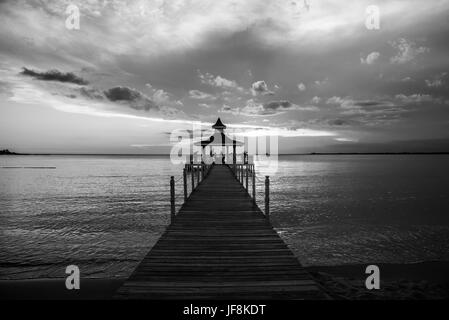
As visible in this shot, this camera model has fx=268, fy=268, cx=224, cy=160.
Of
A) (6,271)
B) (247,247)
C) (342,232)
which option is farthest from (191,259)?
(342,232)

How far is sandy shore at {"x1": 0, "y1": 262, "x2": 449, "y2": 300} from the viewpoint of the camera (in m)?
8.42

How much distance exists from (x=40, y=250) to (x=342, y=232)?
648 inches

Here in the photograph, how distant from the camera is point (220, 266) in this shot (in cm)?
537

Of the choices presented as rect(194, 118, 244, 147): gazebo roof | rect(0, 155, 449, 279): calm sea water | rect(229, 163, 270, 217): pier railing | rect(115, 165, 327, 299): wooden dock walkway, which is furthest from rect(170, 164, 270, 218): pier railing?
rect(0, 155, 449, 279): calm sea water

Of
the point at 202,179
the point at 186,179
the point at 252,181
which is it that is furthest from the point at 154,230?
the point at 252,181

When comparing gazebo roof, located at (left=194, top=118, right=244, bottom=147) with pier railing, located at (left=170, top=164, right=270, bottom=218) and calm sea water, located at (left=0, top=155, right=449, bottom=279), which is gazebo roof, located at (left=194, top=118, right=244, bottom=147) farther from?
calm sea water, located at (left=0, top=155, right=449, bottom=279)

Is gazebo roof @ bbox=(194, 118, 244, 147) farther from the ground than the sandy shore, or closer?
farther from the ground

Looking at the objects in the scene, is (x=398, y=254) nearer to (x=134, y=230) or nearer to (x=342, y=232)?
(x=342, y=232)

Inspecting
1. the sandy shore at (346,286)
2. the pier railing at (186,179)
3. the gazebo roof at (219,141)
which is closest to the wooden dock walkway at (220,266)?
the pier railing at (186,179)

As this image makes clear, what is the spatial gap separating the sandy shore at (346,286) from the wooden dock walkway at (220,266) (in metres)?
3.31

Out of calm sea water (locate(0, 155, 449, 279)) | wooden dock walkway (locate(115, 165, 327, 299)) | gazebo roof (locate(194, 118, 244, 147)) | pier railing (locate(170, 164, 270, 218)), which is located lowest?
calm sea water (locate(0, 155, 449, 279))

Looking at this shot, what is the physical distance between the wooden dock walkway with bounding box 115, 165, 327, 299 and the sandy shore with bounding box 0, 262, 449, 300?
331 centimetres

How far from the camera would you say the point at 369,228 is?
1714 centimetres

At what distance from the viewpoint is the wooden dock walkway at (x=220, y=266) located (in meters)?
4.34
